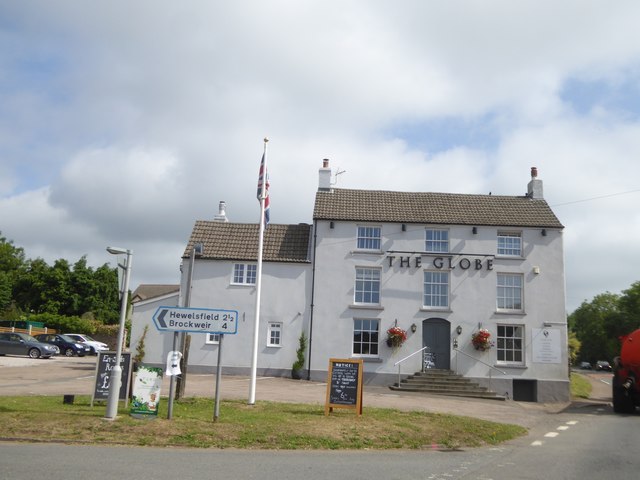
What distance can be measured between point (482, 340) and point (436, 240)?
5066 millimetres

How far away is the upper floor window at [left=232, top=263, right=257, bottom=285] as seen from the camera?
93.0 ft

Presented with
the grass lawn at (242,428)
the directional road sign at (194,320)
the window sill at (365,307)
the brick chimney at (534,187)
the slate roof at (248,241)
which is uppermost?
the brick chimney at (534,187)

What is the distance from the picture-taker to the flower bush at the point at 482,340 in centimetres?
2661

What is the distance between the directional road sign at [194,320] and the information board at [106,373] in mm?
2502

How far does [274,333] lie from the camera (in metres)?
27.8

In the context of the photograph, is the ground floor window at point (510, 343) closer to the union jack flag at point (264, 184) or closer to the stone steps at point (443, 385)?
the stone steps at point (443, 385)

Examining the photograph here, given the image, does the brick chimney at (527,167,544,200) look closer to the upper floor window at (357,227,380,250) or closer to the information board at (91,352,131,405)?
the upper floor window at (357,227,380,250)

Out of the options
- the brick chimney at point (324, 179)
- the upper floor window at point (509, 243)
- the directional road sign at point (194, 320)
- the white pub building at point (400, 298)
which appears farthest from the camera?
the brick chimney at point (324, 179)

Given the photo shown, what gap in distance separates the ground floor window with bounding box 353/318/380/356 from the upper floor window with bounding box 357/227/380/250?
136 inches

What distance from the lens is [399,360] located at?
27.0 metres

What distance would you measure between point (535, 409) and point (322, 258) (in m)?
11.2

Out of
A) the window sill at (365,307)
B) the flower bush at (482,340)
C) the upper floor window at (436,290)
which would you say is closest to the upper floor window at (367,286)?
the window sill at (365,307)

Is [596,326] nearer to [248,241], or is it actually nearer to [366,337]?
[366,337]

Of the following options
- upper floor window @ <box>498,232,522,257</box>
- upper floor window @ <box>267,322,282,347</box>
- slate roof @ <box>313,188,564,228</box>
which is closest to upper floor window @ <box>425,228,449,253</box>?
slate roof @ <box>313,188,564,228</box>
